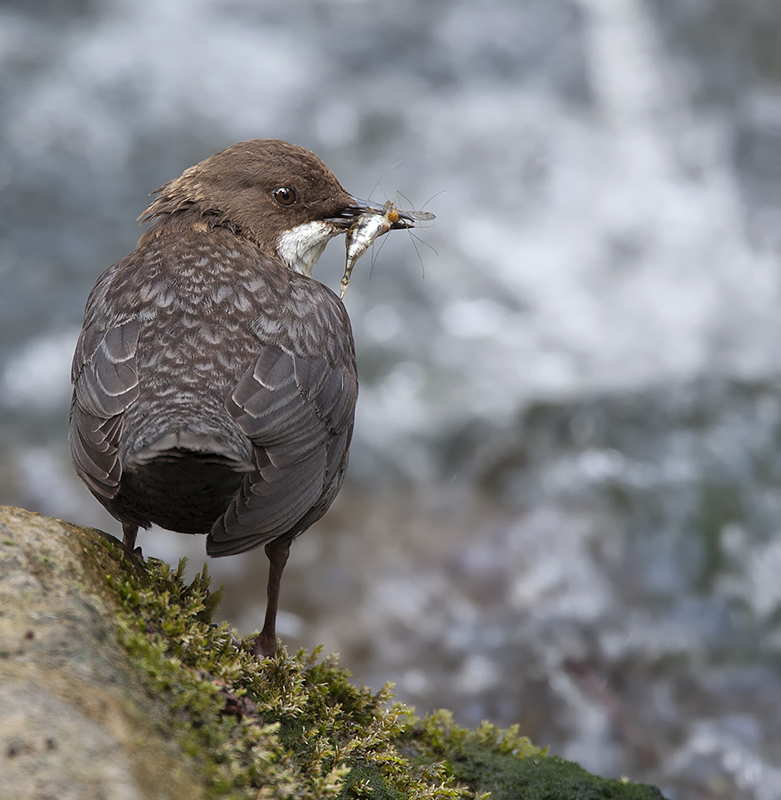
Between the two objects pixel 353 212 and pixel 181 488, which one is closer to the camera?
pixel 181 488

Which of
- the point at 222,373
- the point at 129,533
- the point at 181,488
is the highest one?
the point at 222,373

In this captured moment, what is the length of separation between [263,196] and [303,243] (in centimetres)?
30

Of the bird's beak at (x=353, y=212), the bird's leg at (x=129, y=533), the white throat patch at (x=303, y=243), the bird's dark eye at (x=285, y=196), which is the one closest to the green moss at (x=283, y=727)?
the bird's leg at (x=129, y=533)

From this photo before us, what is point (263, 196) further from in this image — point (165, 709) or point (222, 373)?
point (165, 709)

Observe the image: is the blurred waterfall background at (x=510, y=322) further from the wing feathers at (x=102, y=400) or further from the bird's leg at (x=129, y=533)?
the wing feathers at (x=102, y=400)

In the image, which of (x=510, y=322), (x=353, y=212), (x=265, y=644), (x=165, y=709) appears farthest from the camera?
(x=510, y=322)

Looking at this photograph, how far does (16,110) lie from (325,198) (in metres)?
8.31

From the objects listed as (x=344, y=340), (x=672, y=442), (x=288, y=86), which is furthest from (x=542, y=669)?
(x=288, y=86)

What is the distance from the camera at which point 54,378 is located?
8.93 meters

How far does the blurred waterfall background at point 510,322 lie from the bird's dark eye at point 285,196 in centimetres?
380

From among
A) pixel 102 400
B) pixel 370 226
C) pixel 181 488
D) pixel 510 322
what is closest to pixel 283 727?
pixel 181 488

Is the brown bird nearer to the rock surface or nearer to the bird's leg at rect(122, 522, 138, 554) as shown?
the bird's leg at rect(122, 522, 138, 554)

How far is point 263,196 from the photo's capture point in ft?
13.3

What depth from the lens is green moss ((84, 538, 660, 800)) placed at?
2133 mm
